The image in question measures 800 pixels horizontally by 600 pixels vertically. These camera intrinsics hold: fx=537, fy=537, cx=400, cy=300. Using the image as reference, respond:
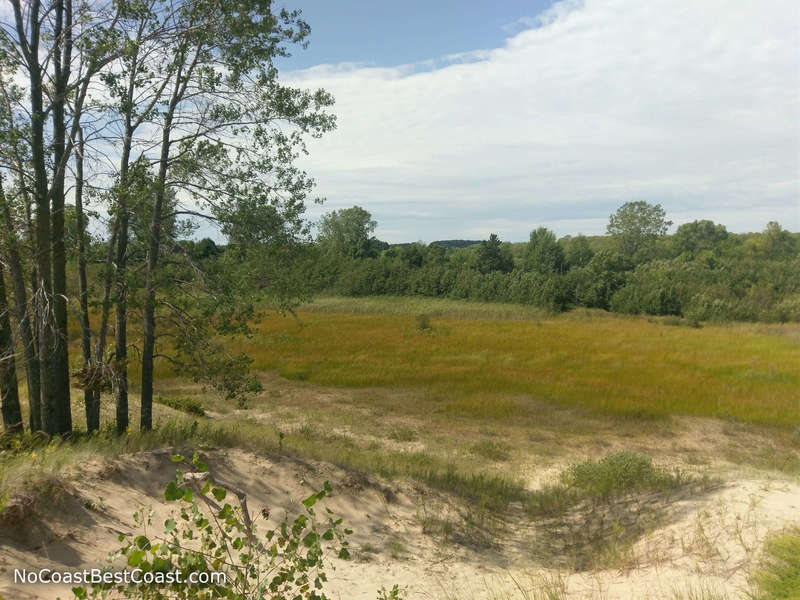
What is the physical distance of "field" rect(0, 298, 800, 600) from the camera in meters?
6.45

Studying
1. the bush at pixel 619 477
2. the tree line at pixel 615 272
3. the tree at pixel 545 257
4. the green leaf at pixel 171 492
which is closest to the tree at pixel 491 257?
the tree line at pixel 615 272

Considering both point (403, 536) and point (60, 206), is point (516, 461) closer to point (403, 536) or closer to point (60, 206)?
point (403, 536)

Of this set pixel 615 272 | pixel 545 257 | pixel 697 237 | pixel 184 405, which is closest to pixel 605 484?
pixel 184 405

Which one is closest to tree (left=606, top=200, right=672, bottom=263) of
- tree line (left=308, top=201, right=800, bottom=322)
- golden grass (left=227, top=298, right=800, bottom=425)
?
tree line (left=308, top=201, right=800, bottom=322)

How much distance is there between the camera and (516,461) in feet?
42.1

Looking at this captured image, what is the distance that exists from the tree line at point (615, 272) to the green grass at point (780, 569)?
121ft

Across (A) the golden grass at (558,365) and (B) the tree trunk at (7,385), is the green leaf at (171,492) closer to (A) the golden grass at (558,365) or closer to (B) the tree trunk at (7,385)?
(B) the tree trunk at (7,385)

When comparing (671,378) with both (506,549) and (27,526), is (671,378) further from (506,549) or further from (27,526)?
(27,526)

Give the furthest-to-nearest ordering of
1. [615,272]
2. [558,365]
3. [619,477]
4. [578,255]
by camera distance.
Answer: [578,255], [615,272], [558,365], [619,477]

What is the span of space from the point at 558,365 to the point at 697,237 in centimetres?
9788

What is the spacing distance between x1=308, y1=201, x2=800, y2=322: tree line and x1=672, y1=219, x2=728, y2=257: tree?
0.66 ft

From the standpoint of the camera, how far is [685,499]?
866cm

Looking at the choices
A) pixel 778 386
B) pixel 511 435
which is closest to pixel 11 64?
pixel 511 435

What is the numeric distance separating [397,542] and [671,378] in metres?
19.4
